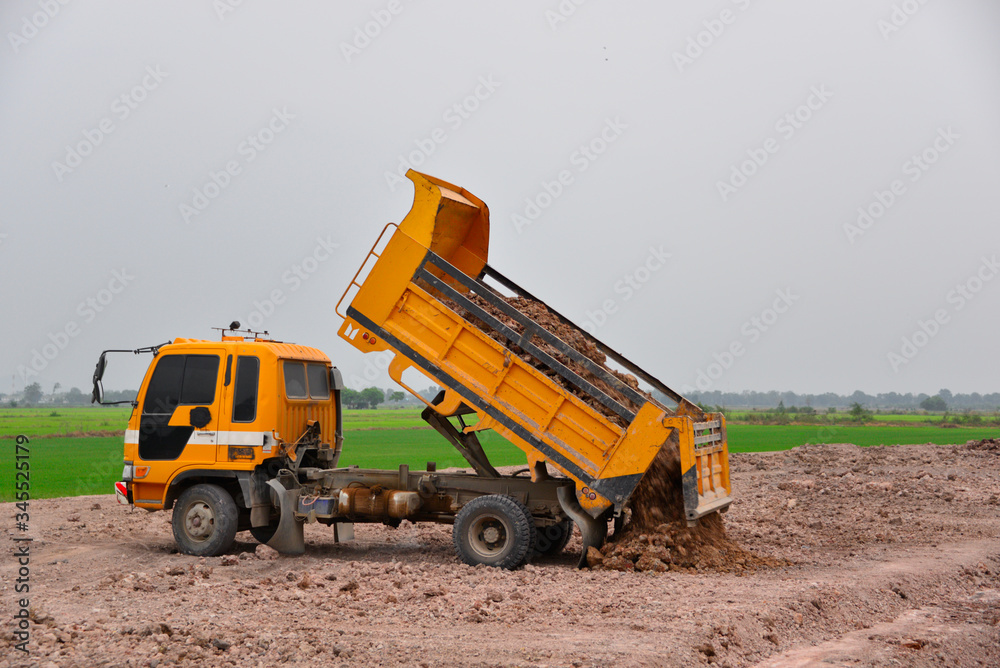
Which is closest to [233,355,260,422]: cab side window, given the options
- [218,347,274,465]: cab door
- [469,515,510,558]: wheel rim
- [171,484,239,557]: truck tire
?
[218,347,274,465]: cab door

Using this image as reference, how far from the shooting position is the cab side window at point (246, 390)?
33.4 ft

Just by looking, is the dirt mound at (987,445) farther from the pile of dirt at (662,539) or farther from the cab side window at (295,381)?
the cab side window at (295,381)

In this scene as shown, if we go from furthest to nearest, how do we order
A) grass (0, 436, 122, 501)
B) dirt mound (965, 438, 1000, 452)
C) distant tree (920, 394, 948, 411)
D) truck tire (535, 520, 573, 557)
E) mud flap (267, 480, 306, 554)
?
distant tree (920, 394, 948, 411), dirt mound (965, 438, 1000, 452), grass (0, 436, 122, 501), truck tire (535, 520, 573, 557), mud flap (267, 480, 306, 554)

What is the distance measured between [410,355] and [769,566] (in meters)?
4.66

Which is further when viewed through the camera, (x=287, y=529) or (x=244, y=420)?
(x=287, y=529)

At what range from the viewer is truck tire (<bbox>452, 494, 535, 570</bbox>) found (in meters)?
9.30

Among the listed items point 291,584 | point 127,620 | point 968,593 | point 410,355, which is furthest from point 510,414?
point 968,593

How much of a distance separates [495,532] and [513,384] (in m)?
1.69

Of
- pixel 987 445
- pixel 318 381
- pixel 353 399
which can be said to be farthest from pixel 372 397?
pixel 318 381

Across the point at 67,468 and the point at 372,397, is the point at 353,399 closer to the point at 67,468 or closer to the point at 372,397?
the point at 372,397

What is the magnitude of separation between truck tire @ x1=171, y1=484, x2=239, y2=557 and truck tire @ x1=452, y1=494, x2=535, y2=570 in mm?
2769

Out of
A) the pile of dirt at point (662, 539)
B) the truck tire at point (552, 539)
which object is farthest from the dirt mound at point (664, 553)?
the truck tire at point (552, 539)

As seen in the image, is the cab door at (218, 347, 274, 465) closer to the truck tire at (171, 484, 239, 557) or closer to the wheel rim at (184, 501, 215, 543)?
the truck tire at (171, 484, 239, 557)

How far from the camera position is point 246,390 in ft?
33.5
